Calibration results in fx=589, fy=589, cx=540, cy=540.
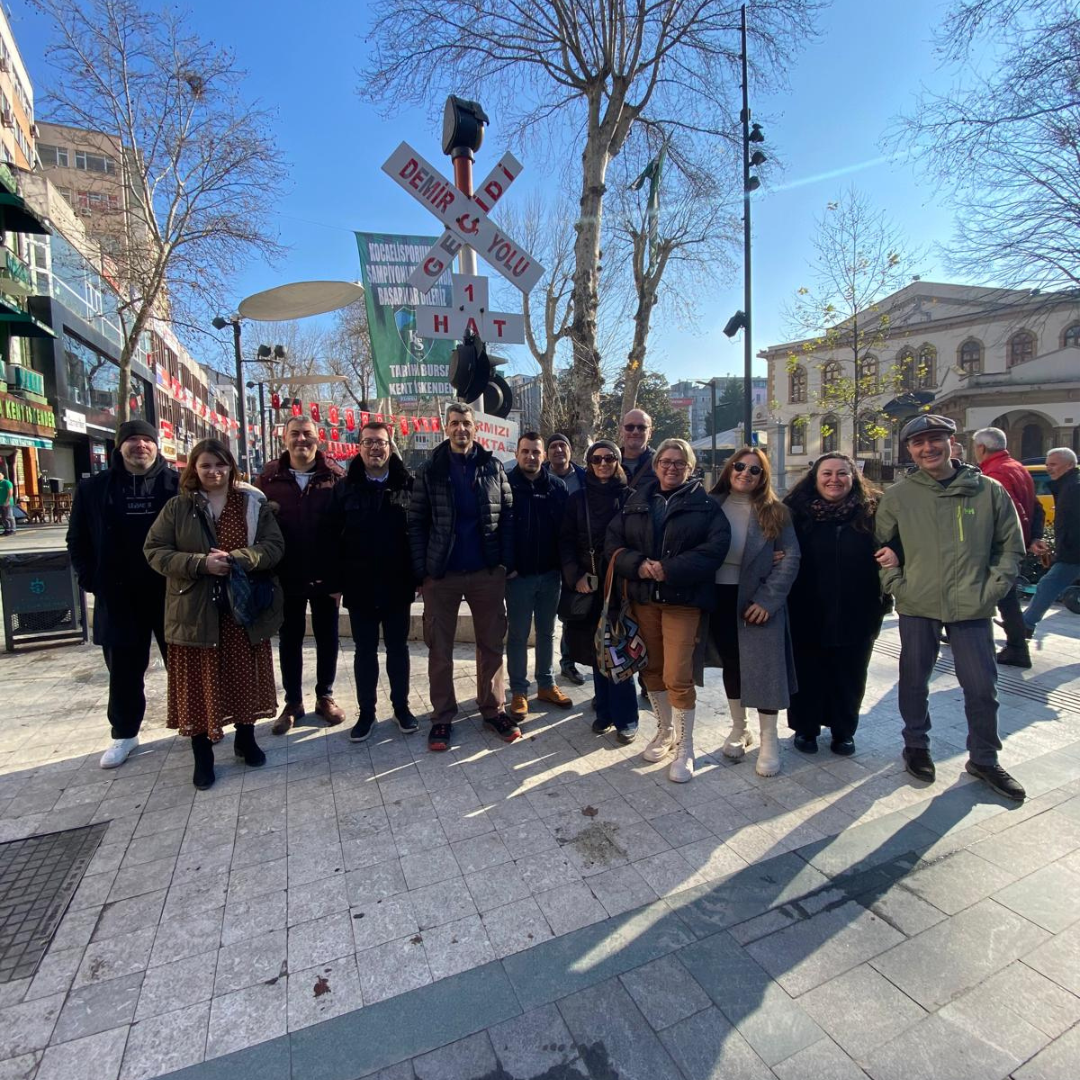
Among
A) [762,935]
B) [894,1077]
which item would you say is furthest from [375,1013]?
[894,1077]

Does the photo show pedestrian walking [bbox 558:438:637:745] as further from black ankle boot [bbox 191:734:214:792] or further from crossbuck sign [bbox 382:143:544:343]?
black ankle boot [bbox 191:734:214:792]

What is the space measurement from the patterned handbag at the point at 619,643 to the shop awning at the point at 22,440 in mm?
27916

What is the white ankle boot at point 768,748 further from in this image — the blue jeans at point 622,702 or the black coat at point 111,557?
the black coat at point 111,557

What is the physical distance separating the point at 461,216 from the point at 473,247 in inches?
9.4

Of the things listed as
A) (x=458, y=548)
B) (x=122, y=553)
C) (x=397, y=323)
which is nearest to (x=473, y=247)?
(x=458, y=548)

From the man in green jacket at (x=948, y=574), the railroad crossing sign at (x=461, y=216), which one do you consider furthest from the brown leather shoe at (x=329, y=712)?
the man in green jacket at (x=948, y=574)

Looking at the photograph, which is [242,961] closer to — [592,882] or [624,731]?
[592,882]

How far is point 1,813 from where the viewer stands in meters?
3.25

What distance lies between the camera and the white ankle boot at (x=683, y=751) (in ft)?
11.4

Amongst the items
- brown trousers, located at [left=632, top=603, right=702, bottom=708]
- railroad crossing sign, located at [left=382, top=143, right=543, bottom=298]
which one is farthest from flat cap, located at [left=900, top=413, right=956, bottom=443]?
railroad crossing sign, located at [left=382, top=143, right=543, bottom=298]

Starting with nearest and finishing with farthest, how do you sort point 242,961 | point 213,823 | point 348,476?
point 242,961 → point 213,823 → point 348,476

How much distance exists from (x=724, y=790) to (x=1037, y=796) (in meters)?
1.71

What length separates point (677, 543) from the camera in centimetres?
340

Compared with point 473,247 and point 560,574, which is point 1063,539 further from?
point 473,247
